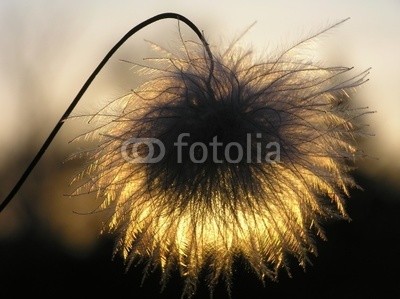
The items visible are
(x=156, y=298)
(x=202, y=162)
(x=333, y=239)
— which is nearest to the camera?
(x=202, y=162)

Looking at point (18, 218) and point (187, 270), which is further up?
point (18, 218)

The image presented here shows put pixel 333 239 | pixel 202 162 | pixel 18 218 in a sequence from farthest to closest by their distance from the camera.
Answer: pixel 18 218, pixel 333 239, pixel 202 162

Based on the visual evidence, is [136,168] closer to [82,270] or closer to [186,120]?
[186,120]

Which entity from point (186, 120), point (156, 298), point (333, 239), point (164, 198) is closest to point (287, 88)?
point (186, 120)

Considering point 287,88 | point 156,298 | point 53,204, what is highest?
point 53,204

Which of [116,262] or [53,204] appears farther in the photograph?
[53,204]
